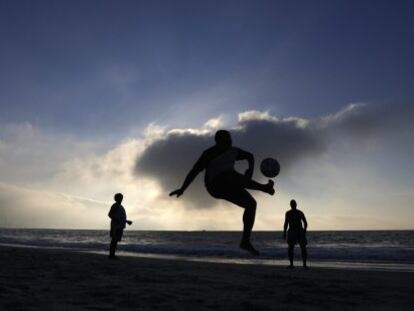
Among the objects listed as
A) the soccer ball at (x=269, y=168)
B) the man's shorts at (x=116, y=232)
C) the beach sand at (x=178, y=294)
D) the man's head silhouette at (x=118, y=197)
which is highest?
the man's head silhouette at (x=118, y=197)

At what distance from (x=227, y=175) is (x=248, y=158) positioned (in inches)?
14.4

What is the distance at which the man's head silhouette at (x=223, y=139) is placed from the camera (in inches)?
218

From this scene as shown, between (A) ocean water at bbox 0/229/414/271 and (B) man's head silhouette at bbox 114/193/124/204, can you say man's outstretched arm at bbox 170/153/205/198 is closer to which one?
(B) man's head silhouette at bbox 114/193/124/204

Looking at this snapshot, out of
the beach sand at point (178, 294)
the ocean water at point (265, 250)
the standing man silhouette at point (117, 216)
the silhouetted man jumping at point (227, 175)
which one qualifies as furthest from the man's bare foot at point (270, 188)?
the ocean water at point (265, 250)

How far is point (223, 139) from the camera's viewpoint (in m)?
5.54

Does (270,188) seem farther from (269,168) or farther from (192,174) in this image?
(192,174)

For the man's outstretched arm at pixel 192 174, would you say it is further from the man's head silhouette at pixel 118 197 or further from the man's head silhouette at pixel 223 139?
the man's head silhouette at pixel 118 197

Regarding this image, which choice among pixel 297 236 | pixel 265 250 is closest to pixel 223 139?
pixel 297 236

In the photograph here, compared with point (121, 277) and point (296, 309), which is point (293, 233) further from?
point (296, 309)

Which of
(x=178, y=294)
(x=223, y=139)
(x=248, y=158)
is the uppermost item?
(x=223, y=139)

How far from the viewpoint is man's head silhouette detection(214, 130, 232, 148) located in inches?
218

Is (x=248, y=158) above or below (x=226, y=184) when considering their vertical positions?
above

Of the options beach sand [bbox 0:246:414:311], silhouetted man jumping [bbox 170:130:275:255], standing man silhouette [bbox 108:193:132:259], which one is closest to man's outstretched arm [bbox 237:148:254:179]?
silhouetted man jumping [bbox 170:130:275:255]

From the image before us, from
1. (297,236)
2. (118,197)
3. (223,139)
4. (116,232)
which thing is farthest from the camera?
(116,232)
